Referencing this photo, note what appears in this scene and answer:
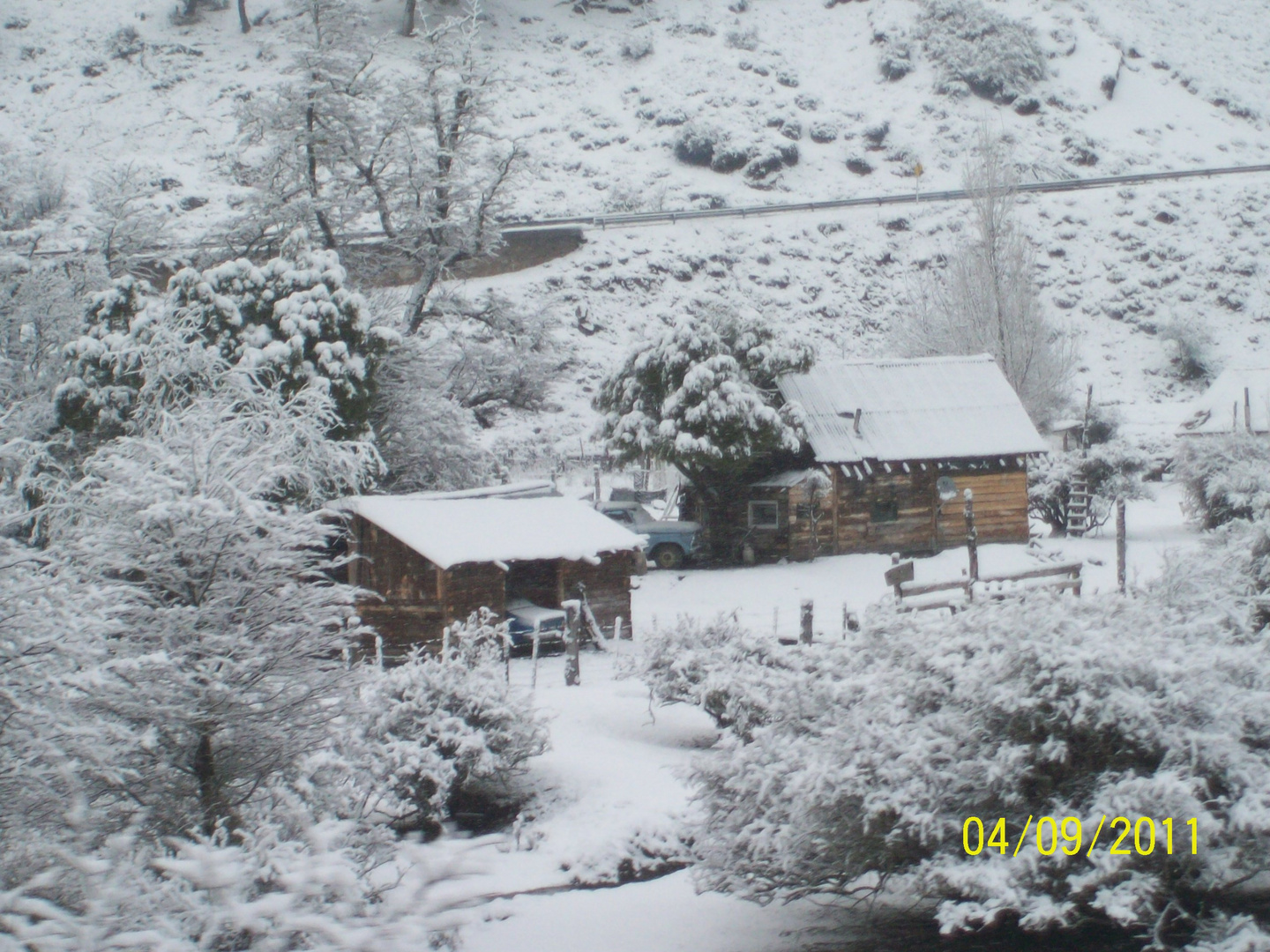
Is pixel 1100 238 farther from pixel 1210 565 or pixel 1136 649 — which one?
pixel 1136 649

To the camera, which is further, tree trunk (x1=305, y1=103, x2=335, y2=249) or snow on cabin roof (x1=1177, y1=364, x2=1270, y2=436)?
snow on cabin roof (x1=1177, y1=364, x2=1270, y2=436)

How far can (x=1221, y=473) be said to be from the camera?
25.2 metres

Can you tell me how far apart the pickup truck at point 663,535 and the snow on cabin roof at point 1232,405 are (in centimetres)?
1808

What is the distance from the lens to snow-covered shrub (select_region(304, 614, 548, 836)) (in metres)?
9.88

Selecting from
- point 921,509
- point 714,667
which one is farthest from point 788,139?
point 714,667

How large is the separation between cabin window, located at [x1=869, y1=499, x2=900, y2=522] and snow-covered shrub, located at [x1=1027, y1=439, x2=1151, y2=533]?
4.68 metres

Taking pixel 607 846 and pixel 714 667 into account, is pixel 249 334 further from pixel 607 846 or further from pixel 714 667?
pixel 607 846

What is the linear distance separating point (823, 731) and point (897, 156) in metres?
64.6

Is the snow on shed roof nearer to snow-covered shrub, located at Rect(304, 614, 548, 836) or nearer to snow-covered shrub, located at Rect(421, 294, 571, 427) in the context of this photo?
snow-covered shrub, located at Rect(421, 294, 571, 427)

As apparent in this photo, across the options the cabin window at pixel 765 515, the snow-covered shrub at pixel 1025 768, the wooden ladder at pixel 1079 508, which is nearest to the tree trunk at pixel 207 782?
the snow-covered shrub at pixel 1025 768

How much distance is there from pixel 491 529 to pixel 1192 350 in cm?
4438

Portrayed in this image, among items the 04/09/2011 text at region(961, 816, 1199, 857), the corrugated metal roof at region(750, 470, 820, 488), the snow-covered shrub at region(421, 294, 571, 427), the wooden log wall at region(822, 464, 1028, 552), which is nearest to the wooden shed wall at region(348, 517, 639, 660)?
the snow-covered shrub at region(421, 294, 571, 427)

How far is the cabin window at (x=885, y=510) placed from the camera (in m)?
27.9

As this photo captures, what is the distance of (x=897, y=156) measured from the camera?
65.6 m
